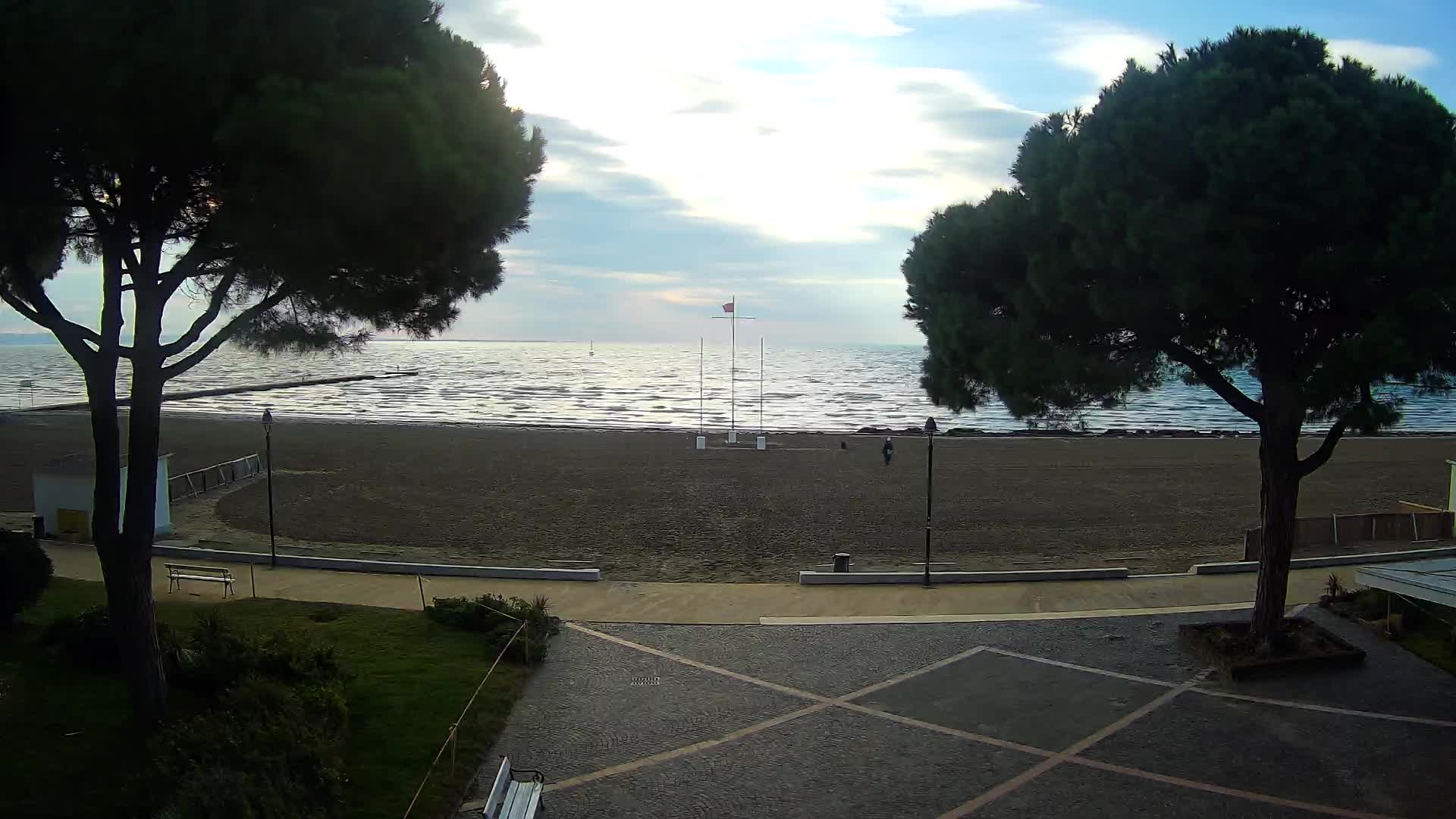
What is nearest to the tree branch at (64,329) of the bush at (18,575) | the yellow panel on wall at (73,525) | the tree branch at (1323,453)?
the bush at (18,575)

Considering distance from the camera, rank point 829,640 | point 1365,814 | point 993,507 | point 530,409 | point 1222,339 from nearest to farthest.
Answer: point 1365,814 < point 1222,339 < point 829,640 < point 993,507 < point 530,409

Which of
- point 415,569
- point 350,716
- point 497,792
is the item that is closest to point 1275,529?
point 497,792

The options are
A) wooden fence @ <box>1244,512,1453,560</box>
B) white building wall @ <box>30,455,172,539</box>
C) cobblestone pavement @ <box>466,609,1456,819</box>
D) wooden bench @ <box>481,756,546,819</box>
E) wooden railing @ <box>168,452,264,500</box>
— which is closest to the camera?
wooden bench @ <box>481,756,546,819</box>

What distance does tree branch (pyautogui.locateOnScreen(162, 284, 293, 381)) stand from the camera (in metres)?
8.62

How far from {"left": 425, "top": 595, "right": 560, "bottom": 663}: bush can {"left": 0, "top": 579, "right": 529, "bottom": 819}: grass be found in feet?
0.75

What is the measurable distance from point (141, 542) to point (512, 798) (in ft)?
13.8

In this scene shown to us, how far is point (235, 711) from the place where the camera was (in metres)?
8.41

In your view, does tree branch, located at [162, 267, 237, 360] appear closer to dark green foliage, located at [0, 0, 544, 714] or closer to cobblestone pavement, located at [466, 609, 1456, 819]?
dark green foliage, located at [0, 0, 544, 714]

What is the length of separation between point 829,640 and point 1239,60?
8891 millimetres

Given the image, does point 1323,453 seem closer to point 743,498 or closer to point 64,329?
point 64,329

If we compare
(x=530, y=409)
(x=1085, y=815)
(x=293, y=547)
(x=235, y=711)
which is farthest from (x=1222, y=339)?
(x=530, y=409)

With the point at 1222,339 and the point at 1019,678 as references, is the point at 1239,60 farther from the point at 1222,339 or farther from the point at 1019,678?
the point at 1019,678

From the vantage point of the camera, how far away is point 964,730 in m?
10.1

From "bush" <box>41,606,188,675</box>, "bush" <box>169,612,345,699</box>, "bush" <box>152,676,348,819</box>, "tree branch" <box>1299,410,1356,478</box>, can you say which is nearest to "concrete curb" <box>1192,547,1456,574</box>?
"tree branch" <box>1299,410,1356,478</box>
